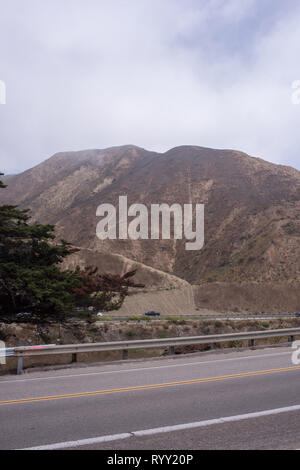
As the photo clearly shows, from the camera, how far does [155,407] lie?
6715 millimetres

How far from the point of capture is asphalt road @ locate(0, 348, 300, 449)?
5.17 meters

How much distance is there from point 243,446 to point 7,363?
959 cm

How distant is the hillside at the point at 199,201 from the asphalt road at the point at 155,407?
58.2 meters

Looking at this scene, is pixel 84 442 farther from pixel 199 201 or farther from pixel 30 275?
pixel 199 201

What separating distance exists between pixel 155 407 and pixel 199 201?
94.0m

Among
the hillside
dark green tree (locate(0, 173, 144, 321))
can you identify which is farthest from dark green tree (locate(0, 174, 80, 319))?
the hillside

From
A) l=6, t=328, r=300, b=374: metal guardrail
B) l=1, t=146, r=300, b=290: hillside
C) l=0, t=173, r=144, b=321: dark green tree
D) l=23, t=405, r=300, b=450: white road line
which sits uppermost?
A: l=1, t=146, r=300, b=290: hillside

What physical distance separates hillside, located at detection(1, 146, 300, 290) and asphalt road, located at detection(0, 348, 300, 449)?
58.2 metres

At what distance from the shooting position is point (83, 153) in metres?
174

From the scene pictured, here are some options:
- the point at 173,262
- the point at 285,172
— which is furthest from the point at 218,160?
the point at 173,262

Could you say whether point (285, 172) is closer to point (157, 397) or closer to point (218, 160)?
point (218, 160)

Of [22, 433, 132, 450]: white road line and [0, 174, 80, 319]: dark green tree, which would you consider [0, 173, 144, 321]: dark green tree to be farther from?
[22, 433, 132, 450]: white road line

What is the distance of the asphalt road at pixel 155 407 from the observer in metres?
5.17

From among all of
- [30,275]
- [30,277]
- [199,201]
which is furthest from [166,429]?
[199,201]
